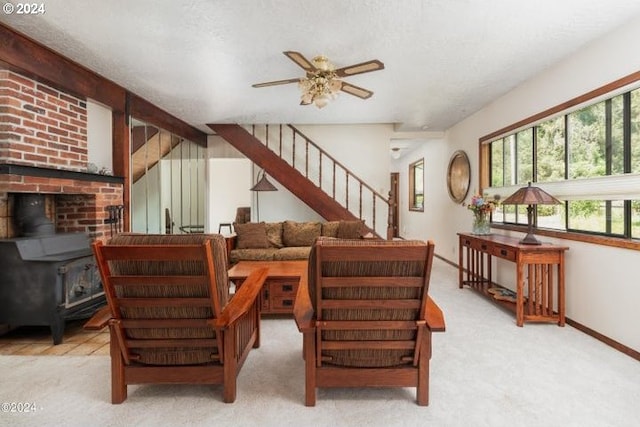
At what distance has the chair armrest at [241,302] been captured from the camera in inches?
66.0

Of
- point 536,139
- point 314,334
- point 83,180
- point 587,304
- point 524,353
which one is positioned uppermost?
point 536,139

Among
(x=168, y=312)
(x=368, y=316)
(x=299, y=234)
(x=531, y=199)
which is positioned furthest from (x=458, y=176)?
(x=168, y=312)

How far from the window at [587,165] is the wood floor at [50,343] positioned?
4311mm

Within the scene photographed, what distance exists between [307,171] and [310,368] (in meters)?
4.72

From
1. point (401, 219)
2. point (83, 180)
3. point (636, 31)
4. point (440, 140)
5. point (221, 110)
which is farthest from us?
point (401, 219)

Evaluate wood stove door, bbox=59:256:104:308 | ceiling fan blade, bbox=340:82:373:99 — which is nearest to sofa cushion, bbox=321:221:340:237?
ceiling fan blade, bbox=340:82:373:99

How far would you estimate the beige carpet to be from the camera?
68.1 inches

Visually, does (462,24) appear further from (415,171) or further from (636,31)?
(415,171)

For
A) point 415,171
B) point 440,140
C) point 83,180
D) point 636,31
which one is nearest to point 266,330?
point 83,180

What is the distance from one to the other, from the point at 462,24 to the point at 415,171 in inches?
250

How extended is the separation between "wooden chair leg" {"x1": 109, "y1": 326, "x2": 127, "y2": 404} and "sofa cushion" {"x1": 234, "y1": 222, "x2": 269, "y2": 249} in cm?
280

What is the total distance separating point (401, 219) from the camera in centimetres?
981

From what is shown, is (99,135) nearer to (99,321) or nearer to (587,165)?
(99,321)

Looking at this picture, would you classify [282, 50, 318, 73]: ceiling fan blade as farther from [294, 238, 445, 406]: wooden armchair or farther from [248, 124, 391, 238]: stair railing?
[248, 124, 391, 238]: stair railing
